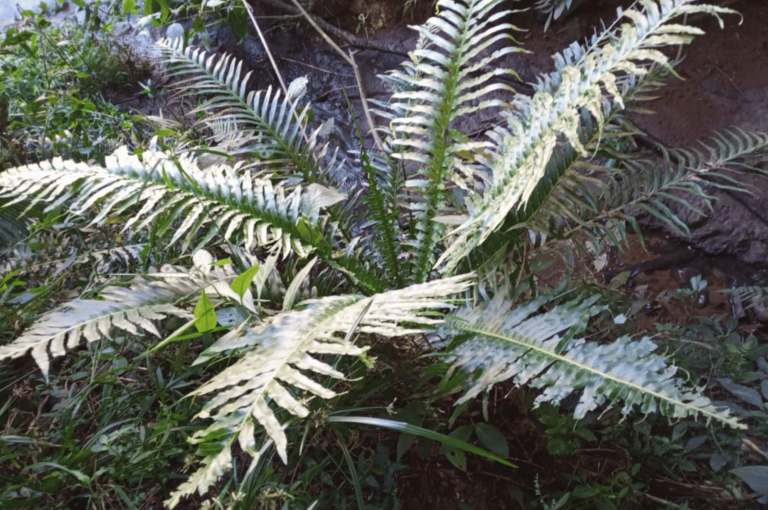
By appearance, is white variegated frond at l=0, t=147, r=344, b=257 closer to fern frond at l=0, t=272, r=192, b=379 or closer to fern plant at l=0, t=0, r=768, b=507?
fern plant at l=0, t=0, r=768, b=507

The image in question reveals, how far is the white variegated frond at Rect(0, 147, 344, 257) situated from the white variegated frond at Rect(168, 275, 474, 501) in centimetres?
28

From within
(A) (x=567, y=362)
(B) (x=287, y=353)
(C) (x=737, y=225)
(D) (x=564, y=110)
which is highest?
(D) (x=564, y=110)

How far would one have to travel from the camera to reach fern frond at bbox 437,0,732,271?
0.89 meters

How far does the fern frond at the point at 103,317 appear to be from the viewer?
0.88 metres

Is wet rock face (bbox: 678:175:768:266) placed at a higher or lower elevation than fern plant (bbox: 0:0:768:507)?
lower

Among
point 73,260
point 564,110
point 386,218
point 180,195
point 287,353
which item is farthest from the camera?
point 73,260

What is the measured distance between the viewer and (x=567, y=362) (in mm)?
849

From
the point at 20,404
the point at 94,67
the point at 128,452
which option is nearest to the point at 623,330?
the point at 128,452

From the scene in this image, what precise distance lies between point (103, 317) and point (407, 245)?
0.73 meters

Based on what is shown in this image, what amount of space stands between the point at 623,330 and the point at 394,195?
70cm

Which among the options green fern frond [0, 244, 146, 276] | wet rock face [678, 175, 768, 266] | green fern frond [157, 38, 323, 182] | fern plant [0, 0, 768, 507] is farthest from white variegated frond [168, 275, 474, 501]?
wet rock face [678, 175, 768, 266]

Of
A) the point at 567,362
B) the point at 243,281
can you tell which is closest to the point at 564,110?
the point at 567,362

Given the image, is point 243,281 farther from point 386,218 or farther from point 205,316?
point 386,218

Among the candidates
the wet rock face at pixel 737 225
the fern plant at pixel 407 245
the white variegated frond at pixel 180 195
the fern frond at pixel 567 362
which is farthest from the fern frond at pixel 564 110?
the wet rock face at pixel 737 225
